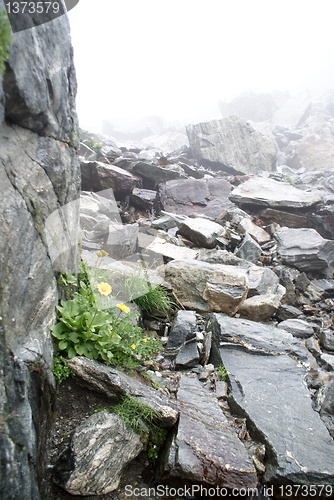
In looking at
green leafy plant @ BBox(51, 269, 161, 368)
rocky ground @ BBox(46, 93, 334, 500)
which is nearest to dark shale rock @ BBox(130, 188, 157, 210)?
rocky ground @ BBox(46, 93, 334, 500)

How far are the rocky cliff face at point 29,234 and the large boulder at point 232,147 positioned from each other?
20024mm

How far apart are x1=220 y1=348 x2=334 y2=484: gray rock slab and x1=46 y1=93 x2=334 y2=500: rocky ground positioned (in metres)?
0.01

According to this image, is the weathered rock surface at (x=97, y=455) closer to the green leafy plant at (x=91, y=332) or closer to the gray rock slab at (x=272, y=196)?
the green leafy plant at (x=91, y=332)

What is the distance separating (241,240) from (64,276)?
6365 mm

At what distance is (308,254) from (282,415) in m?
5.77

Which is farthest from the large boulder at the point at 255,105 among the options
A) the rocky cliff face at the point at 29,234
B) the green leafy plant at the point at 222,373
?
the rocky cliff face at the point at 29,234

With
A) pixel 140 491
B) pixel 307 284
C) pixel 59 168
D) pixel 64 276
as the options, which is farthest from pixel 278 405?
pixel 307 284

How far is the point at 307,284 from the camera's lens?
7.77 meters

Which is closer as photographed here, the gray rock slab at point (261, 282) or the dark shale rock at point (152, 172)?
the gray rock slab at point (261, 282)

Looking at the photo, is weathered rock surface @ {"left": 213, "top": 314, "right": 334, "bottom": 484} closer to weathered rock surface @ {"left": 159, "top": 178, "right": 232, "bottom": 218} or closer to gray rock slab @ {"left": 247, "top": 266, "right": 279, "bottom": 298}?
gray rock slab @ {"left": 247, "top": 266, "right": 279, "bottom": 298}

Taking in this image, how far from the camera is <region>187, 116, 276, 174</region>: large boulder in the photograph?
2253 centimetres

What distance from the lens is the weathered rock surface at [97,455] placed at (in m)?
2.40

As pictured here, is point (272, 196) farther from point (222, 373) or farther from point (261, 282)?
point (222, 373)

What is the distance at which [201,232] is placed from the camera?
860 cm
